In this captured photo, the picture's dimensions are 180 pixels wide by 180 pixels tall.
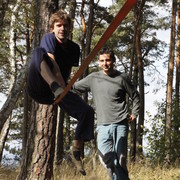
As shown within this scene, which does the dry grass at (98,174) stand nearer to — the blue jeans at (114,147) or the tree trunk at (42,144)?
the tree trunk at (42,144)

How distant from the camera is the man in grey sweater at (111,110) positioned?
5129 millimetres

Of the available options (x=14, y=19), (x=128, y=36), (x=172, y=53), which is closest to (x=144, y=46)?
(x=128, y=36)

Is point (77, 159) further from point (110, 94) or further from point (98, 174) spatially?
point (98, 174)

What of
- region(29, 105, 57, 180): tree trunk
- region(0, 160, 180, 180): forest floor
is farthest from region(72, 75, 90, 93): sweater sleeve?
region(0, 160, 180, 180): forest floor

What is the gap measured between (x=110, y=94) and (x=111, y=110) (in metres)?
0.22

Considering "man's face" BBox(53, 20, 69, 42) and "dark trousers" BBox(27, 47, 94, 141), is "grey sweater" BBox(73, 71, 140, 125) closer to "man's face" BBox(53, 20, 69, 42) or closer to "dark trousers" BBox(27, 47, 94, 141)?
"dark trousers" BBox(27, 47, 94, 141)

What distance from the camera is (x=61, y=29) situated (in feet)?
12.6

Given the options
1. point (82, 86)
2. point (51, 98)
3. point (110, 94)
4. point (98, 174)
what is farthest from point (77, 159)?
point (98, 174)

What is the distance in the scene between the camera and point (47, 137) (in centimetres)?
539

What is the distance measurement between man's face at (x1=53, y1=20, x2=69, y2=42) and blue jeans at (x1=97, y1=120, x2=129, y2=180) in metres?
1.70

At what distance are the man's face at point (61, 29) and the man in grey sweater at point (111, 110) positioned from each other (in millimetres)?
1332

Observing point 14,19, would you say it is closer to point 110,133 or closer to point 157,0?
point 157,0

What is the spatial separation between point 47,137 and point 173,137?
7481 millimetres

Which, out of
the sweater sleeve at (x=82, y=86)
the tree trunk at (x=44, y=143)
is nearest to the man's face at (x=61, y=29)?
the sweater sleeve at (x=82, y=86)
